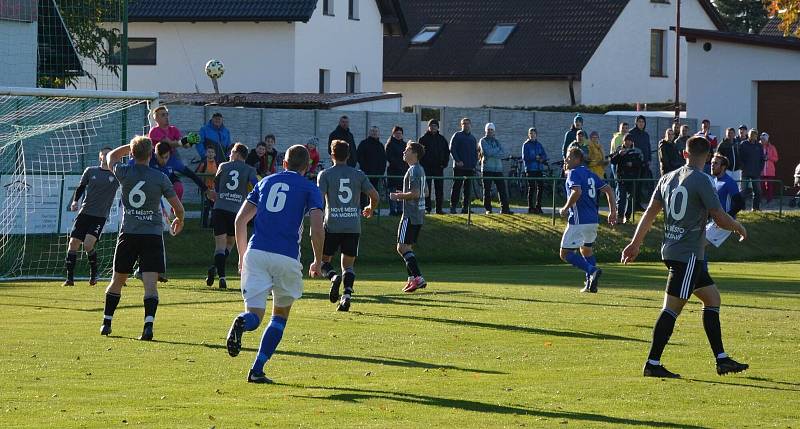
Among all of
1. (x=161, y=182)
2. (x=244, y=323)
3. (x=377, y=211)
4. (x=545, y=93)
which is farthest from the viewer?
(x=545, y=93)

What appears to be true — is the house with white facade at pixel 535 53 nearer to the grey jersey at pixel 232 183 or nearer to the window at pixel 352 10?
the window at pixel 352 10

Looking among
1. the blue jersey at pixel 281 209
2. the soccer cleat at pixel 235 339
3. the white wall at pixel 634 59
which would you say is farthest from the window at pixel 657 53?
the soccer cleat at pixel 235 339

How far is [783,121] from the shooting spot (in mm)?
43938

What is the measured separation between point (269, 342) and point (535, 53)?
47.5 m

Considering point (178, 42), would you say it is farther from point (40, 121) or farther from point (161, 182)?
point (161, 182)

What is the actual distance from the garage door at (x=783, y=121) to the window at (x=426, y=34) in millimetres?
18500

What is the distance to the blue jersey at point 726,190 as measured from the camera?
21.7 metres

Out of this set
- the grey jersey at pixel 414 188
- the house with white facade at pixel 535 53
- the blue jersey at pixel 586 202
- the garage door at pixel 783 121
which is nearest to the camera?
the grey jersey at pixel 414 188

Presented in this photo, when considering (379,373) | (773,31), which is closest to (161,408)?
(379,373)

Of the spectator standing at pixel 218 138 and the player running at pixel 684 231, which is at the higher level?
the spectator standing at pixel 218 138

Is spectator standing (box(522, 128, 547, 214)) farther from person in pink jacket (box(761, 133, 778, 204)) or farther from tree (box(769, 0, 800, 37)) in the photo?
tree (box(769, 0, 800, 37))

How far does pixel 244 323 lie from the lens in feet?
36.4

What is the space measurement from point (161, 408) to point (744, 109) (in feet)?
121

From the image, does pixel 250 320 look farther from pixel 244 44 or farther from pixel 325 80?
pixel 325 80
